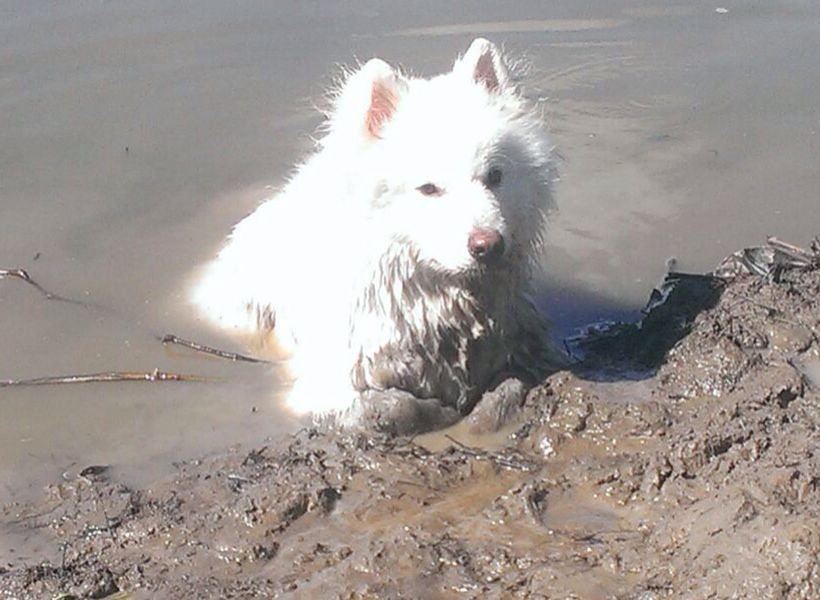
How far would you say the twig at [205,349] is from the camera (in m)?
6.15

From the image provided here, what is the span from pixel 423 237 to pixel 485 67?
2.98 ft

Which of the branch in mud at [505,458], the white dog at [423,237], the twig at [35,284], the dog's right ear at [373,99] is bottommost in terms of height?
the branch in mud at [505,458]

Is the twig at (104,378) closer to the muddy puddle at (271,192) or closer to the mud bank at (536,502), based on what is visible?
the muddy puddle at (271,192)

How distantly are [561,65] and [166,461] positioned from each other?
217 inches

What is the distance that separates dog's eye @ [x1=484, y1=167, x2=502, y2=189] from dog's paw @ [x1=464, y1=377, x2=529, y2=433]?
2.90ft

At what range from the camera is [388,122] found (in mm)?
5023

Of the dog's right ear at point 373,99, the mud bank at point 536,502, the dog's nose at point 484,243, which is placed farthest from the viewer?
the dog's right ear at point 373,99

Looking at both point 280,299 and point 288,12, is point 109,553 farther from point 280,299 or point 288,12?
point 288,12

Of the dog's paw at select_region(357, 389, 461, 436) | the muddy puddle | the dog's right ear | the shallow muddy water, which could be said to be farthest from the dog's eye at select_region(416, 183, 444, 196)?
the shallow muddy water

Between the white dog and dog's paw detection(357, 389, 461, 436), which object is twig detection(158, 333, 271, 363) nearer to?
the white dog

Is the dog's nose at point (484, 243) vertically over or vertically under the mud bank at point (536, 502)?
over

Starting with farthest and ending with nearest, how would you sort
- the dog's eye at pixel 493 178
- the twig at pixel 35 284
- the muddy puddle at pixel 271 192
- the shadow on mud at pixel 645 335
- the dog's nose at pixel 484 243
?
1. the twig at pixel 35 284
2. the shadow on mud at pixel 645 335
3. the dog's eye at pixel 493 178
4. the dog's nose at pixel 484 243
5. the muddy puddle at pixel 271 192

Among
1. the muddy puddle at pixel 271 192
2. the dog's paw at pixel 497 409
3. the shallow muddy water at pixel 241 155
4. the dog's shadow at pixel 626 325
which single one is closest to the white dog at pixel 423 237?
the dog's paw at pixel 497 409

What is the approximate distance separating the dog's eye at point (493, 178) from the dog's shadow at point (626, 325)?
96 centimetres
